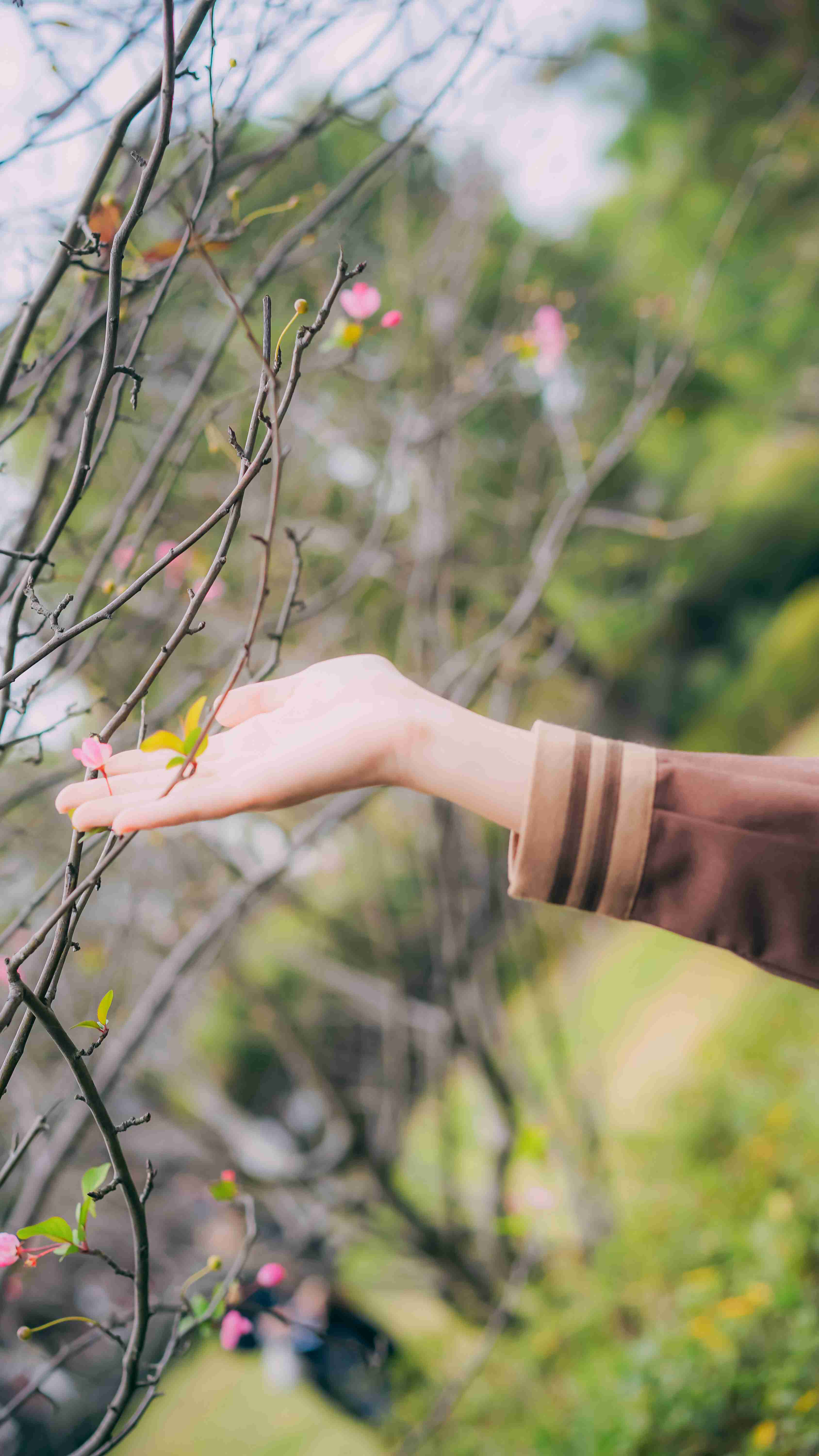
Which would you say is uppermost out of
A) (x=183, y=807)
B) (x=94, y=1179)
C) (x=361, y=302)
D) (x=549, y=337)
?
(x=549, y=337)

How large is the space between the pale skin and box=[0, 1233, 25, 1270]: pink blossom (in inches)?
12.5

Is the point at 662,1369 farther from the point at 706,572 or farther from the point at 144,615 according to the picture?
the point at 706,572

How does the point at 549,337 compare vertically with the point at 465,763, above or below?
above

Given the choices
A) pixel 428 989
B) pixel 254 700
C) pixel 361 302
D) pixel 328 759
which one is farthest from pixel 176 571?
pixel 428 989

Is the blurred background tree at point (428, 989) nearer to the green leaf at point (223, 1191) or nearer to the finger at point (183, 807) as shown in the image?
the green leaf at point (223, 1191)

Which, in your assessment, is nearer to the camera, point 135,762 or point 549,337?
point 135,762

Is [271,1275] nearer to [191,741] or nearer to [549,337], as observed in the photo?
[191,741]

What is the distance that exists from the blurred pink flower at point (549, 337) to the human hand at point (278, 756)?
114cm

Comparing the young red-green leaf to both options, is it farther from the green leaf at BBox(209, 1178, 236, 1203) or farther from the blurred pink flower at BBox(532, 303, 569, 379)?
the blurred pink flower at BBox(532, 303, 569, 379)

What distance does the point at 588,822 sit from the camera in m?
0.63

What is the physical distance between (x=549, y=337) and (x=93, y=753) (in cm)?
140

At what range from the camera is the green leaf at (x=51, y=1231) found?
0.56 m

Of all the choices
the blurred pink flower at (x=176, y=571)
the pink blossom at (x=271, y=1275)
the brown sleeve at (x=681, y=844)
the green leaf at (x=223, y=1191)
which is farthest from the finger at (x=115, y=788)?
the blurred pink flower at (x=176, y=571)

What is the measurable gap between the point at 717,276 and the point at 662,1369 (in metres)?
4.72
